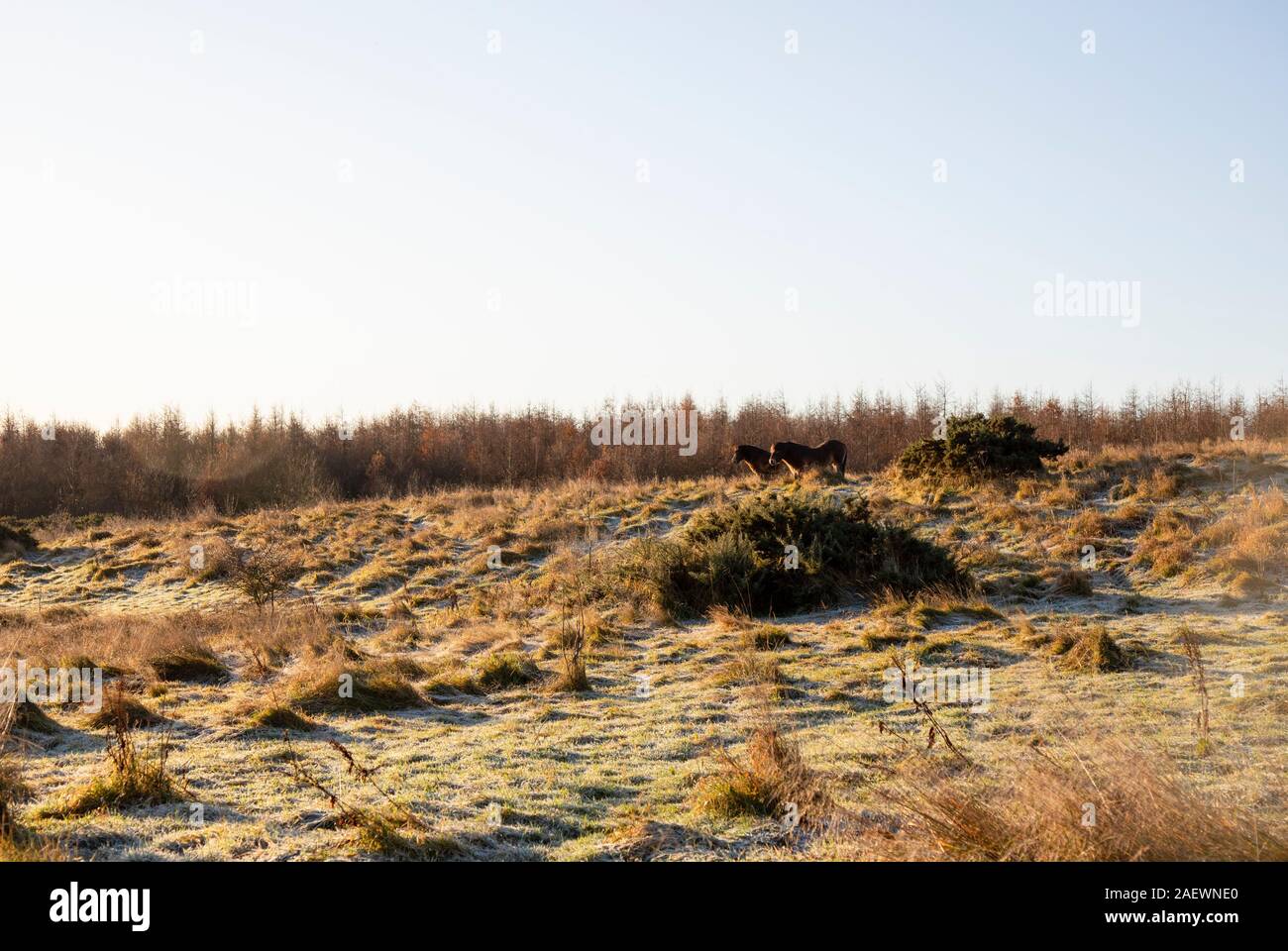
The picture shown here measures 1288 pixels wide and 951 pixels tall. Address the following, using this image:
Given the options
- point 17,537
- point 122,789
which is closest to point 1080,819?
point 122,789

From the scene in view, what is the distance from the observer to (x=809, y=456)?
23.0 metres

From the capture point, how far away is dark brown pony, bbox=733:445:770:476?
24.2 metres

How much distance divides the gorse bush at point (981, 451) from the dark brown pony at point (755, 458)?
4337mm

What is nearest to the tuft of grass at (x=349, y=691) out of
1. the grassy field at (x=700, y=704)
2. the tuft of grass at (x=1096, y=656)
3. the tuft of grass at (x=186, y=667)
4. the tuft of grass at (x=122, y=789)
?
the grassy field at (x=700, y=704)

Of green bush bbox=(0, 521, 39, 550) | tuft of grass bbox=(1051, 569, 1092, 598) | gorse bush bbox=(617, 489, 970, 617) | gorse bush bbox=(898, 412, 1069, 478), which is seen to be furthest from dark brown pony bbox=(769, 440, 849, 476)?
green bush bbox=(0, 521, 39, 550)

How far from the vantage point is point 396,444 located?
43.1 meters

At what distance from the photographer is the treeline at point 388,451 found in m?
34.7

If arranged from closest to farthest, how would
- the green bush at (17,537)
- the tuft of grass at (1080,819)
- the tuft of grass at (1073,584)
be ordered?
the tuft of grass at (1080,819) < the tuft of grass at (1073,584) < the green bush at (17,537)

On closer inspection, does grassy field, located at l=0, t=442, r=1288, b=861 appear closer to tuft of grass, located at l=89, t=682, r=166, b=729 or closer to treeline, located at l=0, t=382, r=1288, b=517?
tuft of grass, located at l=89, t=682, r=166, b=729

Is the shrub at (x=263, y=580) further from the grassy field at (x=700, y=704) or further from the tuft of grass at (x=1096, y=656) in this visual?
the tuft of grass at (x=1096, y=656)

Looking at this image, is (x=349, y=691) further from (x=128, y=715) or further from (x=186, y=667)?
(x=186, y=667)
